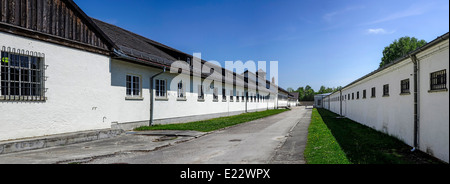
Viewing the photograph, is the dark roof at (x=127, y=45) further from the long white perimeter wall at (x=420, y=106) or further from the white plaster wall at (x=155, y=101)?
the long white perimeter wall at (x=420, y=106)

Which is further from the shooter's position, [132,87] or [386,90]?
[132,87]

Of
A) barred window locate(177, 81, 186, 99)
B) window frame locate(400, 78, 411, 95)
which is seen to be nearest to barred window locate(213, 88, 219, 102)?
barred window locate(177, 81, 186, 99)

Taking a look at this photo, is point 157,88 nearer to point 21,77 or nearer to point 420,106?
point 21,77

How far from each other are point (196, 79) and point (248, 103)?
15.0 metres

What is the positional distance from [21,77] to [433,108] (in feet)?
36.5

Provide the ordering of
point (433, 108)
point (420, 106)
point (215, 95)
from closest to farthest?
point (433, 108) < point (420, 106) < point (215, 95)

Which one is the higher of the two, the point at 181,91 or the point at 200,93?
the point at 181,91

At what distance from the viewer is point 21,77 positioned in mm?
7504

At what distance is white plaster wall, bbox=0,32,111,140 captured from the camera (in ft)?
23.9

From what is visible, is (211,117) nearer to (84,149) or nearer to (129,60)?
(129,60)

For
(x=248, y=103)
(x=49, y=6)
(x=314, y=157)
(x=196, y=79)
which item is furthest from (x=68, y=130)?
(x=248, y=103)

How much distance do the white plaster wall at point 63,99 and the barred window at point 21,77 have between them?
0.17 meters

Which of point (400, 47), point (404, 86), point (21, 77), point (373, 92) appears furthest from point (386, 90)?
point (400, 47)

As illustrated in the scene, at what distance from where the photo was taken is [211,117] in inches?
808
